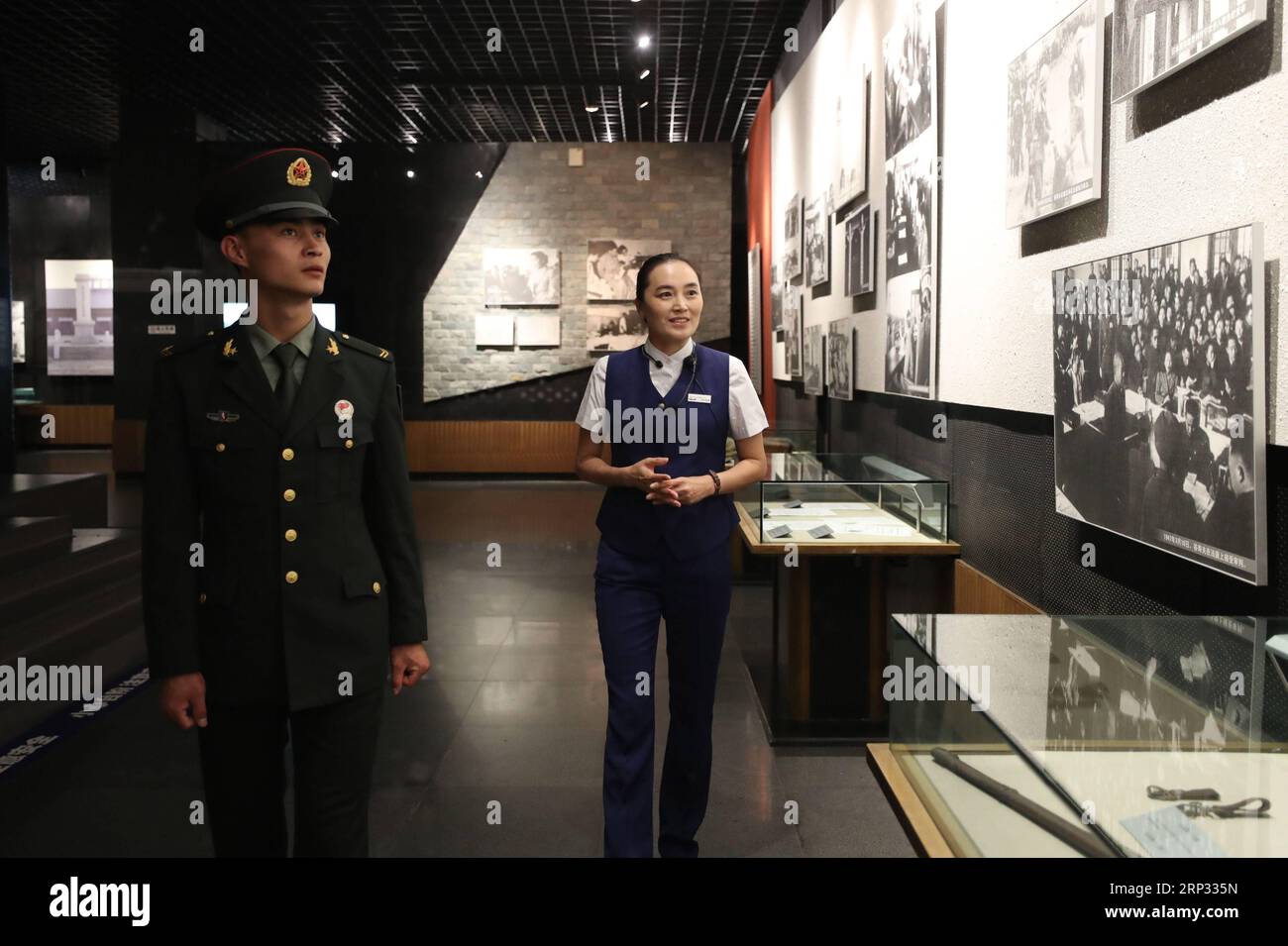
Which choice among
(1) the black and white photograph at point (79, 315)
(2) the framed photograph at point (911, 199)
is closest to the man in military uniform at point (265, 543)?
(2) the framed photograph at point (911, 199)

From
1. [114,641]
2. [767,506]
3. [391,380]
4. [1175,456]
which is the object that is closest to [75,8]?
[114,641]

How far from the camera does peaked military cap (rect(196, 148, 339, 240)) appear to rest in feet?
6.09

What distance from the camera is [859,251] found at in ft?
19.2

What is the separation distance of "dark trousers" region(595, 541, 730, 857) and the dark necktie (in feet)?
3.46

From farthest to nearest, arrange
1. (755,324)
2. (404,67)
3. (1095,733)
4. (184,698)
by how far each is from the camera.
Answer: (755,324) < (404,67) < (184,698) < (1095,733)

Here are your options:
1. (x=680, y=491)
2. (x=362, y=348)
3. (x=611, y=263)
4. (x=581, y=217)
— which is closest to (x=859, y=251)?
(x=680, y=491)

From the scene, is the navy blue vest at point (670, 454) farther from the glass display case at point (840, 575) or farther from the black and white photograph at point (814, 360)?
the black and white photograph at point (814, 360)

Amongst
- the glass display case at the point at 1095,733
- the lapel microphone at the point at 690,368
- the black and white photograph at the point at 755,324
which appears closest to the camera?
the glass display case at the point at 1095,733

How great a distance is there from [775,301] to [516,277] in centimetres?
415

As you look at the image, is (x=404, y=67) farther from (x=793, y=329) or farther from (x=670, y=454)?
(x=670, y=454)

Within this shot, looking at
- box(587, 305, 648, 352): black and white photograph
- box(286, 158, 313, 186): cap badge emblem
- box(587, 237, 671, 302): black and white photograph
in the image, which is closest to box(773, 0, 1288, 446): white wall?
box(286, 158, 313, 186): cap badge emblem

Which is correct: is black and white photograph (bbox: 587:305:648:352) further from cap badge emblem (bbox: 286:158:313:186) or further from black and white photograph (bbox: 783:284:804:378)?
cap badge emblem (bbox: 286:158:313:186)

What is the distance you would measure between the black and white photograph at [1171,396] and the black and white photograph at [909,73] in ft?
6.01

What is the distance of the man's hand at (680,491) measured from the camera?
2643mm
